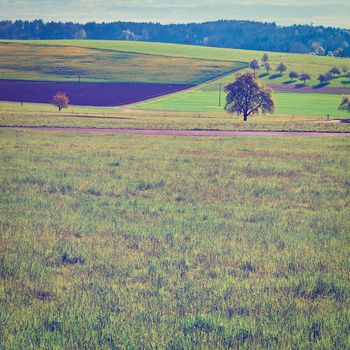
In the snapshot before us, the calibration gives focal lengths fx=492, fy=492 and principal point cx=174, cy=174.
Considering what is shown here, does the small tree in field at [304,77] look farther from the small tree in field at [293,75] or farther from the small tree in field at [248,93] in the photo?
the small tree in field at [248,93]

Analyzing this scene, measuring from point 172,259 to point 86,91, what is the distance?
12247 centimetres

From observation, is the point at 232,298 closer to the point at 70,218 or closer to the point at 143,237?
the point at 143,237

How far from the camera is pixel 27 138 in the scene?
3903 centimetres

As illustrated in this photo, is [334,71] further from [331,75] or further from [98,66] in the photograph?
[98,66]

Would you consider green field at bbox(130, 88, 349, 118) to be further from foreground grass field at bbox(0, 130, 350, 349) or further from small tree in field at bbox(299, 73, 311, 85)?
foreground grass field at bbox(0, 130, 350, 349)

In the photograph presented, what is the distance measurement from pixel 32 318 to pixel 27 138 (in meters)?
32.1

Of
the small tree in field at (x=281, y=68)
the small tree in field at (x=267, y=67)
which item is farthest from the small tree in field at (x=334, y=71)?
the small tree in field at (x=267, y=67)

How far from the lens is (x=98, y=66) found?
161 meters

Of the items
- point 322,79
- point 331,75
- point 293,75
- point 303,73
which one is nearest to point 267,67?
point 293,75

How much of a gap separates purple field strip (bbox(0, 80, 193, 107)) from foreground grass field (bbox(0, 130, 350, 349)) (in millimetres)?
100377

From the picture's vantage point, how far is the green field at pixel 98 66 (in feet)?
479

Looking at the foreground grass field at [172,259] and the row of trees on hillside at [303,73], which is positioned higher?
the row of trees on hillside at [303,73]

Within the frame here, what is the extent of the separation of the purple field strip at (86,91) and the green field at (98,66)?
649 cm

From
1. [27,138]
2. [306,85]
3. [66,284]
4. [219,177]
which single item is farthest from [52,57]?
[66,284]
